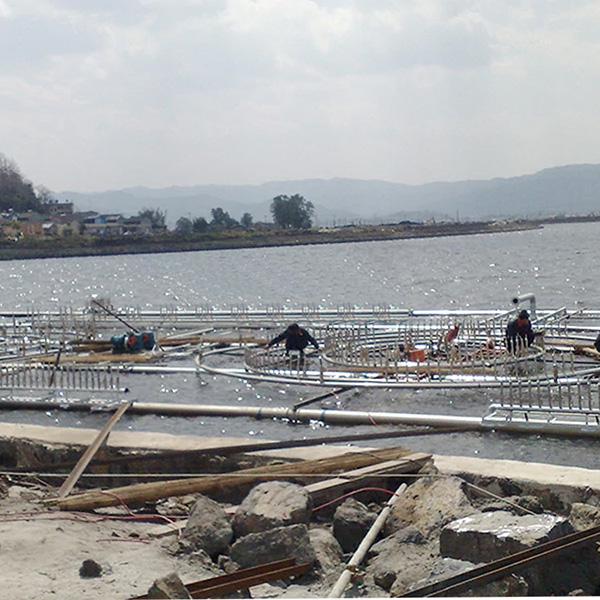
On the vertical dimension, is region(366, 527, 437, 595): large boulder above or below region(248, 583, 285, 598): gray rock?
above

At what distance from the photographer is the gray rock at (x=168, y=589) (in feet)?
25.6

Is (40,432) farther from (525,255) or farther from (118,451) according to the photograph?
(525,255)

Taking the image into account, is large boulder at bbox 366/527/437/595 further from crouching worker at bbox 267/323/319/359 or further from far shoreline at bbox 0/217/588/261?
far shoreline at bbox 0/217/588/261

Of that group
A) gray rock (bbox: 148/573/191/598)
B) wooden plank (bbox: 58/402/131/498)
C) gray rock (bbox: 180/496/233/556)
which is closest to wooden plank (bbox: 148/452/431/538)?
gray rock (bbox: 180/496/233/556)

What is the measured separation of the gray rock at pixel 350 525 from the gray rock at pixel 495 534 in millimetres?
1456

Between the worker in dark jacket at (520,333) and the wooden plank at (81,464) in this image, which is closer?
the wooden plank at (81,464)

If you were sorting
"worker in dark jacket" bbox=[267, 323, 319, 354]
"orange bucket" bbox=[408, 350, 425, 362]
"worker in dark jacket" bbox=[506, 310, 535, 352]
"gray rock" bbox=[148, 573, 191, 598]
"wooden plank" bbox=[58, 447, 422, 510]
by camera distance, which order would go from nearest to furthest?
"gray rock" bbox=[148, 573, 191, 598] → "wooden plank" bbox=[58, 447, 422, 510] → "worker in dark jacket" bbox=[506, 310, 535, 352] → "orange bucket" bbox=[408, 350, 425, 362] → "worker in dark jacket" bbox=[267, 323, 319, 354]

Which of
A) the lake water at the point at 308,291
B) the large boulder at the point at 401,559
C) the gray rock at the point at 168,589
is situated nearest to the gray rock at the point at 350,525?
the large boulder at the point at 401,559

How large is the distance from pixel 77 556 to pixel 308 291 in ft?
243

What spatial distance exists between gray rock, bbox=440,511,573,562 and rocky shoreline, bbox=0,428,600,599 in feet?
0.04

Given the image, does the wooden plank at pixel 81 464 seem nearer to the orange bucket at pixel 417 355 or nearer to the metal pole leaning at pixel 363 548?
the metal pole leaning at pixel 363 548

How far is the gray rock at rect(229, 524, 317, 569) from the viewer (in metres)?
9.56

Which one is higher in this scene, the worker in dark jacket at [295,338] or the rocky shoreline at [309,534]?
the worker in dark jacket at [295,338]

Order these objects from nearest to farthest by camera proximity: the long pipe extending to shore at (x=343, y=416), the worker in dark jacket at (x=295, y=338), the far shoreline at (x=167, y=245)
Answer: the long pipe extending to shore at (x=343, y=416)
the worker in dark jacket at (x=295, y=338)
the far shoreline at (x=167, y=245)
